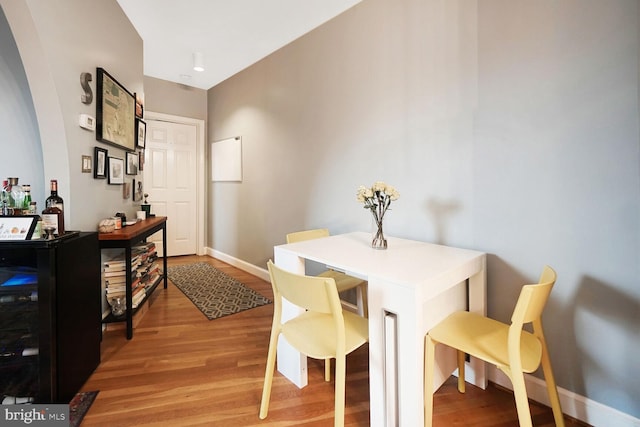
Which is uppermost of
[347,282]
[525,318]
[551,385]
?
[525,318]

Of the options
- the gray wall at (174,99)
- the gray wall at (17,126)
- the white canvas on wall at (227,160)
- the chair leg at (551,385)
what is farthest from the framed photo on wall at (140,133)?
the chair leg at (551,385)

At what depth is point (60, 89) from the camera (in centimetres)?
170

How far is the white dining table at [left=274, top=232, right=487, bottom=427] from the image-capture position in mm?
1091

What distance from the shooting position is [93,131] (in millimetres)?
2053

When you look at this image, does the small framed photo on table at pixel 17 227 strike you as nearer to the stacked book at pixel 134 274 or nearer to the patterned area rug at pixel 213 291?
the stacked book at pixel 134 274

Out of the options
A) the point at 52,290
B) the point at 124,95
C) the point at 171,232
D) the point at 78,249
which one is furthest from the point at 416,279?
the point at 171,232

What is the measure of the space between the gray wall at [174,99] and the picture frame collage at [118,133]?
1.39m

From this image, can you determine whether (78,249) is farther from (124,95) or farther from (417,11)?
(417,11)

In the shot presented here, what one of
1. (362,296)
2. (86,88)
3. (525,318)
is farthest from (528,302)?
(86,88)

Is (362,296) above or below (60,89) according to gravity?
below

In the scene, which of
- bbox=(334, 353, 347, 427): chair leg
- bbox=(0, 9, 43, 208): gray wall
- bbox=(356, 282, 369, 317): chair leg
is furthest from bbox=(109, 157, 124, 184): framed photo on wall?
bbox=(334, 353, 347, 427): chair leg

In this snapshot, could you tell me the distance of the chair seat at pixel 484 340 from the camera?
1113mm

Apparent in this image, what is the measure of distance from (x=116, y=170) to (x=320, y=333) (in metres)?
2.21

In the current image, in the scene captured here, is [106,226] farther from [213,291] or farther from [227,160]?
[227,160]
